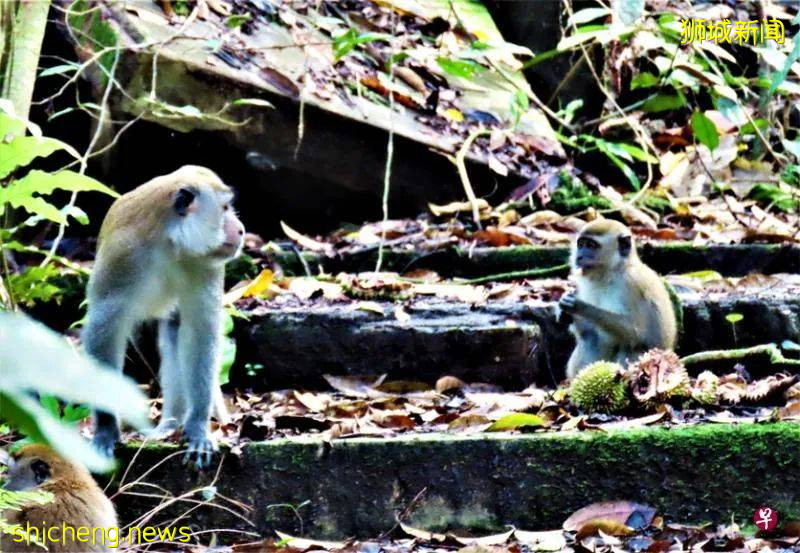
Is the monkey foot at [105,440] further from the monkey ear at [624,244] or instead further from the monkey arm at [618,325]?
the monkey ear at [624,244]

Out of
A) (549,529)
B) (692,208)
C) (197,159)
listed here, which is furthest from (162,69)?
(549,529)

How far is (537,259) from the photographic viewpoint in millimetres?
7367

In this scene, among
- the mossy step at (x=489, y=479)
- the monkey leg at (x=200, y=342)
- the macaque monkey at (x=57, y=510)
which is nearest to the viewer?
the macaque monkey at (x=57, y=510)

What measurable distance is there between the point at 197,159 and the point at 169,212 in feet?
13.5

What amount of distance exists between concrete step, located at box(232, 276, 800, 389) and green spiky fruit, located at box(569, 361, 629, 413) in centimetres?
98

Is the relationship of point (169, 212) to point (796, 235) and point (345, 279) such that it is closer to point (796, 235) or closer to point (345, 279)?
point (345, 279)

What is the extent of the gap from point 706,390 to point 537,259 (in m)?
2.83

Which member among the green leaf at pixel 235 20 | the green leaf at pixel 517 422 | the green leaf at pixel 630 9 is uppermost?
the green leaf at pixel 630 9

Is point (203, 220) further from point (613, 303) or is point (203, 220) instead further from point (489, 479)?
point (613, 303)

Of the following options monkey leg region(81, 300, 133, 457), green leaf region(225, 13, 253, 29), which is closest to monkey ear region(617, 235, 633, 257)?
monkey leg region(81, 300, 133, 457)

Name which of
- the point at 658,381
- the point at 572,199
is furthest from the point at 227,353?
the point at 572,199

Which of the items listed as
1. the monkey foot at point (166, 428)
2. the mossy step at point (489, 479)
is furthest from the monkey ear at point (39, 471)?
the monkey foot at point (166, 428)

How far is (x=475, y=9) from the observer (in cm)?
1059

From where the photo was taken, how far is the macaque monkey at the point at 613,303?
19.5ft
